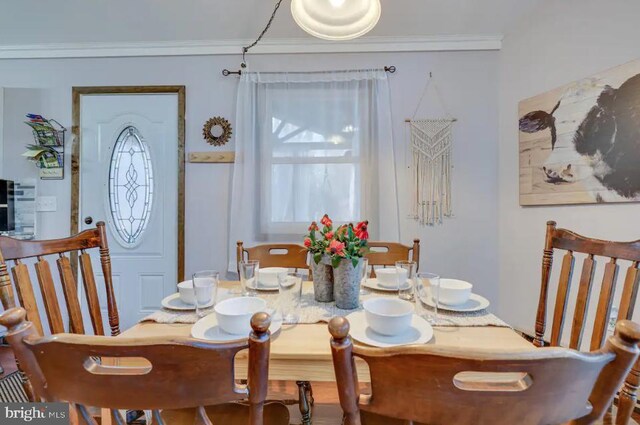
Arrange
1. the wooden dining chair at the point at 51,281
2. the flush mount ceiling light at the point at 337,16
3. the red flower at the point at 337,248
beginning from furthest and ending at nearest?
the flush mount ceiling light at the point at 337,16
the red flower at the point at 337,248
the wooden dining chair at the point at 51,281

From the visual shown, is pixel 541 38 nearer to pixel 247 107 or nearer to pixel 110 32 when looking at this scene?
pixel 247 107

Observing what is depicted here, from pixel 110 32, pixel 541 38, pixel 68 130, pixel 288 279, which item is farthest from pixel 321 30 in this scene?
pixel 68 130

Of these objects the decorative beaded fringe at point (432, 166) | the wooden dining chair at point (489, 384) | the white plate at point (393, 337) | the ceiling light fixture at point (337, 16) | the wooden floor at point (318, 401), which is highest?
the ceiling light fixture at point (337, 16)

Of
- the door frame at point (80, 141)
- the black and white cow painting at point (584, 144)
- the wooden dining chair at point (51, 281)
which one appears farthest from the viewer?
the door frame at point (80, 141)

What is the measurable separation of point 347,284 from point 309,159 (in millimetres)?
1452

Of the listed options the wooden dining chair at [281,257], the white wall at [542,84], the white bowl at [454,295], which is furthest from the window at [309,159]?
the white bowl at [454,295]

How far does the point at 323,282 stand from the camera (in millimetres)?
1073

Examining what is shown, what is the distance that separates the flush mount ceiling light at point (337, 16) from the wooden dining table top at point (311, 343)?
119 cm

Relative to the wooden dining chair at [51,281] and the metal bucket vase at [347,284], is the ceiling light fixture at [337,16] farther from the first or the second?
the wooden dining chair at [51,281]

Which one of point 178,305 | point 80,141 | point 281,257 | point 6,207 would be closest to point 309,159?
point 281,257

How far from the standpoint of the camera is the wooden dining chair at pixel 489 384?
0.39m

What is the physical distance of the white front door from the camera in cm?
237

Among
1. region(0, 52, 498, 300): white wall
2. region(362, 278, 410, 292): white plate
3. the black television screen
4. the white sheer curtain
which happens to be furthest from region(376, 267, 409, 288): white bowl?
the black television screen

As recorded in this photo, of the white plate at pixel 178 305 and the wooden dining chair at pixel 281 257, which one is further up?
Result: the wooden dining chair at pixel 281 257
